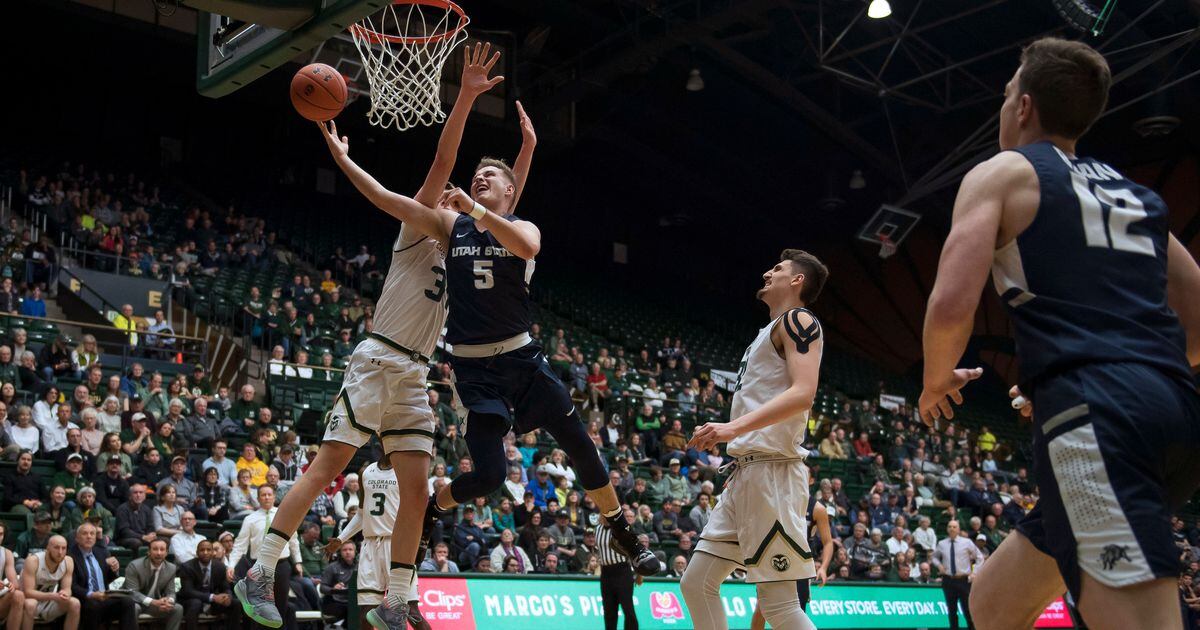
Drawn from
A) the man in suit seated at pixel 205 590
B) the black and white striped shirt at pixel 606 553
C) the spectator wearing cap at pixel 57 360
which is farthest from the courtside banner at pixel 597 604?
the spectator wearing cap at pixel 57 360

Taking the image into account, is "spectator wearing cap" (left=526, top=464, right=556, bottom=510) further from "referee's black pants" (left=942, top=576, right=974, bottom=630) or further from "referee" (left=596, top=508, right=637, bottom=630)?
"referee's black pants" (left=942, top=576, right=974, bottom=630)

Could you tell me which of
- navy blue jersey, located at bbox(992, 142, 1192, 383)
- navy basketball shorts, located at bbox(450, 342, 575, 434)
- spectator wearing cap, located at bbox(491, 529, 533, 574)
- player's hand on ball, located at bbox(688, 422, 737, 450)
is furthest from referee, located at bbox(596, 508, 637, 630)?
navy blue jersey, located at bbox(992, 142, 1192, 383)

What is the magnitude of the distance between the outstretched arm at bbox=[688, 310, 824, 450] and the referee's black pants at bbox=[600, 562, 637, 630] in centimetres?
517

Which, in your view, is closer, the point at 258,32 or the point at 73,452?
the point at 258,32

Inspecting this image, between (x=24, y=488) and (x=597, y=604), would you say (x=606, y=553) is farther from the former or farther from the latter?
(x=24, y=488)

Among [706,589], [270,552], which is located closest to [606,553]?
[706,589]

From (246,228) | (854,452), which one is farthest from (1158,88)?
(246,228)

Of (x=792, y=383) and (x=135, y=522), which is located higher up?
(x=792, y=383)

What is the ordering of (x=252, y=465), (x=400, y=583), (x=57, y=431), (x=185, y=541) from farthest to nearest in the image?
(x=252, y=465), (x=57, y=431), (x=185, y=541), (x=400, y=583)

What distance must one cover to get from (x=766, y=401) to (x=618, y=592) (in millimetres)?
5253

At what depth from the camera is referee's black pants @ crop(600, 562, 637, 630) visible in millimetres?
10219

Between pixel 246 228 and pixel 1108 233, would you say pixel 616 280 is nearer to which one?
pixel 246 228

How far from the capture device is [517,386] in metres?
5.86

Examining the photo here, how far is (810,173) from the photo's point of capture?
2911cm
